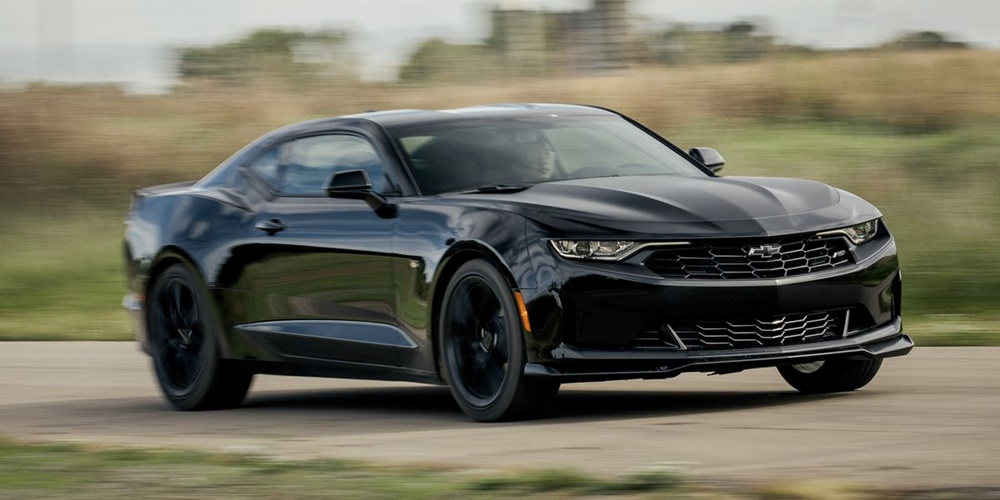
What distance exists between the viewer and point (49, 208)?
71.8 ft

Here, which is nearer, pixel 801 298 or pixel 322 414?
pixel 801 298

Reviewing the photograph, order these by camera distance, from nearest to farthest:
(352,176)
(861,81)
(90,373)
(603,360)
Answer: (603,360), (352,176), (90,373), (861,81)

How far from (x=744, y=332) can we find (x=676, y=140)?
40.0 feet

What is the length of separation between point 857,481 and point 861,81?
1438cm

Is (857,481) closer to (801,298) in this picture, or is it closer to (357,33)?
(801,298)

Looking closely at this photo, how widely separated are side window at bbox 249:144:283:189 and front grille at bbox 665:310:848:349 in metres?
2.71

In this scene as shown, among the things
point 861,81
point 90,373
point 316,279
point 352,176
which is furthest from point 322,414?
point 861,81

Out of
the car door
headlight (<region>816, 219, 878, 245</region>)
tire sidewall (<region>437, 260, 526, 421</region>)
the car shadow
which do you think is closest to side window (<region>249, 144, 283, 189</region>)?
the car door

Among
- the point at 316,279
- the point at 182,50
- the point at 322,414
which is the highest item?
the point at 316,279

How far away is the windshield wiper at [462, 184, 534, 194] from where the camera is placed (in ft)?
27.5

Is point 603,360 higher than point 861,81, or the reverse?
point 603,360

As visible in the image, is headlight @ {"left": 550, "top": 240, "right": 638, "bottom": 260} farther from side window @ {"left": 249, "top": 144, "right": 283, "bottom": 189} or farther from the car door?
side window @ {"left": 249, "top": 144, "right": 283, "bottom": 189}

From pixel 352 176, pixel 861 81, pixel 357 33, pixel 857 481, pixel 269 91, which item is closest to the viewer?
pixel 857 481

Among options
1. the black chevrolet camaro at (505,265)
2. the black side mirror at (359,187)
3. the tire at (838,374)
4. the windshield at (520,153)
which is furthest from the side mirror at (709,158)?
the black side mirror at (359,187)
